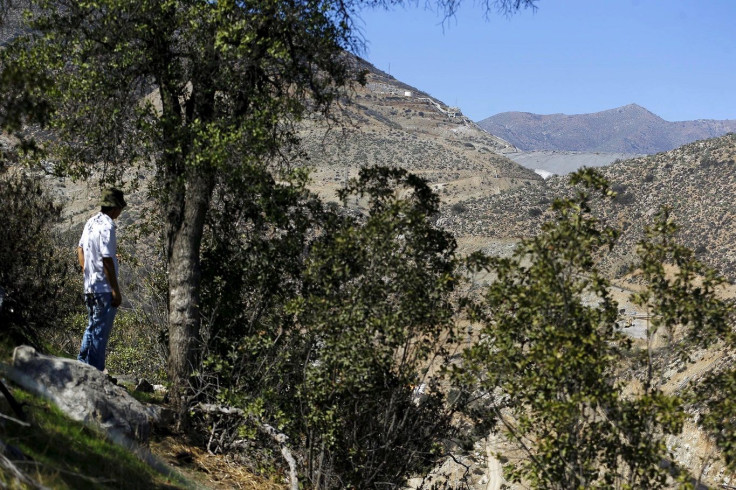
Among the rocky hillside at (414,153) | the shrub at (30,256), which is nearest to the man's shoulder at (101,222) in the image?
the shrub at (30,256)

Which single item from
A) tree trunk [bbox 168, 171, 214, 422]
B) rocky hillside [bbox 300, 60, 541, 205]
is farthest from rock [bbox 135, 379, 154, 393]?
rocky hillside [bbox 300, 60, 541, 205]

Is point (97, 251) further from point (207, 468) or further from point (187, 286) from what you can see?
point (207, 468)

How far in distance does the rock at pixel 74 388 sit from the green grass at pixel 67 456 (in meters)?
0.15

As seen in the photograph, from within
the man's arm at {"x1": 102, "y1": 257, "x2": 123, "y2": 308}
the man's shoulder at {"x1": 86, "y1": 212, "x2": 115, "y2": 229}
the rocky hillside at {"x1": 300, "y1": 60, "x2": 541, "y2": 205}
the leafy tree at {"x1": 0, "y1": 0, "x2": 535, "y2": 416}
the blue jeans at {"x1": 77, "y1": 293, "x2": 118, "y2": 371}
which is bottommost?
the blue jeans at {"x1": 77, "y1": 293, "x2": 118, "y2": 371}

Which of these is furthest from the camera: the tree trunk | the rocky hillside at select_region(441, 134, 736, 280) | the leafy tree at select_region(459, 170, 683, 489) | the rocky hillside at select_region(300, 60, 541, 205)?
the rocky hillside at select_region(300, 60, 541, 205)

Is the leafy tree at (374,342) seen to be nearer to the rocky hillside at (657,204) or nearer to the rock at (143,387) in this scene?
the rock at (143,387)

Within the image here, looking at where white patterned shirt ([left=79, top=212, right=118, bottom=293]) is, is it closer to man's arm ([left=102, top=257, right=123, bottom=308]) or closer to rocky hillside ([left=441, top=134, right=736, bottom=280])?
man's arm ([left=102, top=257, right=123, bottom=308])

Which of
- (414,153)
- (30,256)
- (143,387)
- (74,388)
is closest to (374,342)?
(74,388)

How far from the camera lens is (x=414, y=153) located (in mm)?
89562

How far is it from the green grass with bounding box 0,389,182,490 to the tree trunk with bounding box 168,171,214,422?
2.67 metres

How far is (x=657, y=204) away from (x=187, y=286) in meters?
48.0

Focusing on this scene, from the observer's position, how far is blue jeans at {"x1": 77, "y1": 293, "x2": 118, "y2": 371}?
6.93 meters

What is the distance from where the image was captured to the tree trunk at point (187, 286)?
28.1ft

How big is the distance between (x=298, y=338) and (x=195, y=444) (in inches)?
60.0
